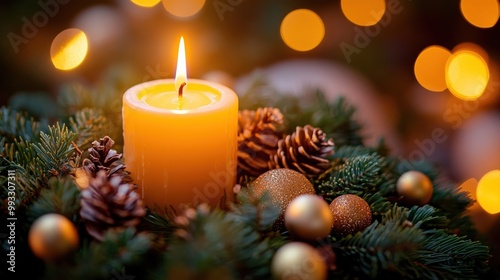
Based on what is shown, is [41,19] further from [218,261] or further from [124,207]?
[218,261]

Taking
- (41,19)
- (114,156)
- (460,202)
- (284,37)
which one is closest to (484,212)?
(460,202)

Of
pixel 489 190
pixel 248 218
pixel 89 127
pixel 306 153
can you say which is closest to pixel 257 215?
pixel 248 218

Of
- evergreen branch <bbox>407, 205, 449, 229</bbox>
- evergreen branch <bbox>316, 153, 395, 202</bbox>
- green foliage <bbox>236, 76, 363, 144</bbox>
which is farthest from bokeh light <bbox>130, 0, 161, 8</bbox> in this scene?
evergreen branch <bbox>407, 205, 449, 229</bbox>

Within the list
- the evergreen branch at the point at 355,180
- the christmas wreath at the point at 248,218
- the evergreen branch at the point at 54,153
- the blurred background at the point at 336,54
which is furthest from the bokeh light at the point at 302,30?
the evergreen branch at the point at 54,153

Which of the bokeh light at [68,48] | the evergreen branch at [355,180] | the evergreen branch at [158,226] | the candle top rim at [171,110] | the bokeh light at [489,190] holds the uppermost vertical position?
the candle top rim at [171,110]

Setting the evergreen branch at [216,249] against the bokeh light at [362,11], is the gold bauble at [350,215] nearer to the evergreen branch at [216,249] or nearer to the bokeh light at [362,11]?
the evergreen branch at [216,249]
